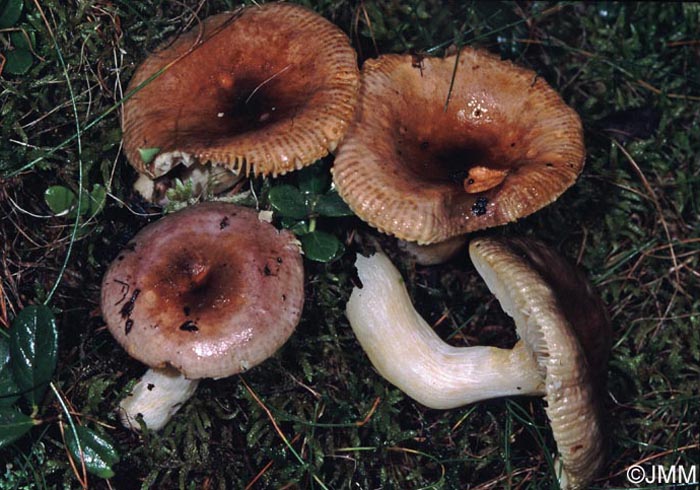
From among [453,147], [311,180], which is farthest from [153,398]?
[453,147]

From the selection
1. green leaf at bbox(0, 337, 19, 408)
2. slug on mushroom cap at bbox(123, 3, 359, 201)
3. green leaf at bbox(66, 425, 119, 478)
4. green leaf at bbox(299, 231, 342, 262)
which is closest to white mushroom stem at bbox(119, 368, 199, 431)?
green leaf at bbox(66, 425, 119, 478)

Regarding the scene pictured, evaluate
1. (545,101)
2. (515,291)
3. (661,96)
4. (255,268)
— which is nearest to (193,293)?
(255,268)

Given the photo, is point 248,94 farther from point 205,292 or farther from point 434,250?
point 434,250

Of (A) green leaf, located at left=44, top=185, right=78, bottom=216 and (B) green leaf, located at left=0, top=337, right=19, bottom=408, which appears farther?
(A) green leaf, located at left=44, top=185, right=78, bottom=216

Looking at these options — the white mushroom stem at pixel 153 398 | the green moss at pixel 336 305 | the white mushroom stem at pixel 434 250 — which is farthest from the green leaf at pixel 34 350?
the white mushroom stem at pixel 434 250

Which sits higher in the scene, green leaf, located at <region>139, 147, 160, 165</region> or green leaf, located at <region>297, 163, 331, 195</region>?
green leaf, located at <region>139, 147, 160, 165</region>

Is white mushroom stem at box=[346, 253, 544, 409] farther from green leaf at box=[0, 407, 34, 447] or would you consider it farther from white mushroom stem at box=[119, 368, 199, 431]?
green leaf at box=[0, 407, 34, 447]

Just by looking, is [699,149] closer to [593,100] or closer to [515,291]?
[593,100]
